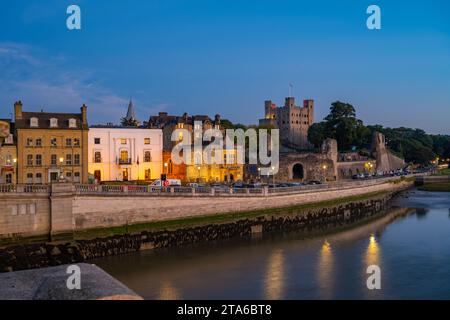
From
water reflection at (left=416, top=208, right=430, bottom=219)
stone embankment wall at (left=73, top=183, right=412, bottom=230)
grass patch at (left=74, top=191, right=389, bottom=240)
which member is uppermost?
stone embankment wall at (left=73, top=183, right=412, bottom=230)

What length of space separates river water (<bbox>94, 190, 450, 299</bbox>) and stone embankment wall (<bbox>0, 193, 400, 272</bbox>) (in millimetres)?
1250

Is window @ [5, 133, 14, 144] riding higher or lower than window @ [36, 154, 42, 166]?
higher

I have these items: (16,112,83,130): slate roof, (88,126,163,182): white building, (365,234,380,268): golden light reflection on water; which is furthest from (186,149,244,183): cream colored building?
(365,234,380,268): golden light reflection on water

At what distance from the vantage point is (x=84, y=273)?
53.2 feet

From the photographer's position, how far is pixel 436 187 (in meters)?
78.9

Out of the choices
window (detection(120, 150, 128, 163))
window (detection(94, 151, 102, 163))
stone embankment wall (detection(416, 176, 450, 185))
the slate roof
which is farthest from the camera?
stone embankment wall (detection(416, 176, 450, 185))

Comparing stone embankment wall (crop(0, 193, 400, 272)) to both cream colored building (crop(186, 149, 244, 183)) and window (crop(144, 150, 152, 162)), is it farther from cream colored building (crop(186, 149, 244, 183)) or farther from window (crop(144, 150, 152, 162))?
window (crop(144, 150, 152, 162))

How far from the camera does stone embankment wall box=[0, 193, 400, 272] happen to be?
91.7 ft

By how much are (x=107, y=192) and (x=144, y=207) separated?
2.98 meters

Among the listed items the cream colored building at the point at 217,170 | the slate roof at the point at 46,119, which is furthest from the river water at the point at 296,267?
the cream colored building at the point at 217,170

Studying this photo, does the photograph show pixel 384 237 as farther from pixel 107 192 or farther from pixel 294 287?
pixel 107 192

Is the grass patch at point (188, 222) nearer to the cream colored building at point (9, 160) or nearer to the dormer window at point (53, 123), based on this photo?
the cream colored building at point (9, 160)

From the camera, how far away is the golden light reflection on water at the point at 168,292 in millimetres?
22719

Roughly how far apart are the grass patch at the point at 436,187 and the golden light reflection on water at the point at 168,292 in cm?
6443
